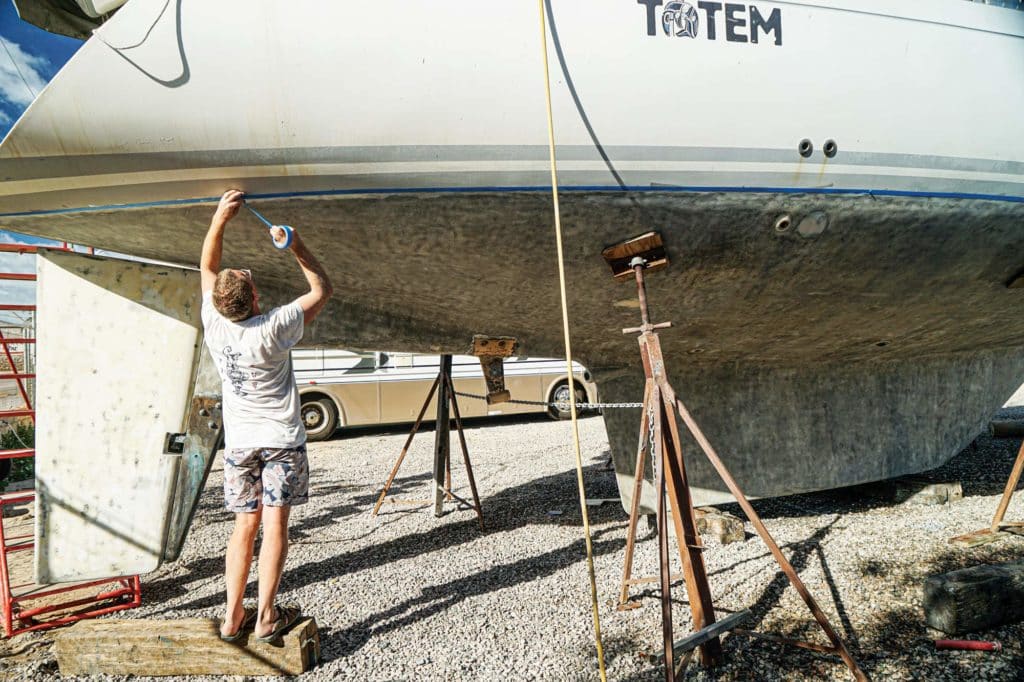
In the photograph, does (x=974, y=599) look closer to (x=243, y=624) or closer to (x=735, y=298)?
(x=735, y=298)

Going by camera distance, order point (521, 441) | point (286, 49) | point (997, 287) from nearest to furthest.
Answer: point (286, 49) < point (997, 287) < point (521, 441)

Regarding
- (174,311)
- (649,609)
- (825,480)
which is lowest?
(649,609)

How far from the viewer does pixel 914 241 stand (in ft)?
9.40

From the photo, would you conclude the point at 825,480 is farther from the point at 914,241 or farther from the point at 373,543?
the point at 373,543

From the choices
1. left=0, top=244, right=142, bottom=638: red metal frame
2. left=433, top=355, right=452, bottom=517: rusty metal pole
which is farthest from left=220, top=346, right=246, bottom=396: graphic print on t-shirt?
left=433, top=355, right=452, bottom=517: rusty metal pole

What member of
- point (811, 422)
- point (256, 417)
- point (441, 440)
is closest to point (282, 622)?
point (256, 417)

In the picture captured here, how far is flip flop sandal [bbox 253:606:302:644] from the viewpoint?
221 centimetres

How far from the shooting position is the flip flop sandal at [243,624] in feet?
7.31

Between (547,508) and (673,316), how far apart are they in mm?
2183

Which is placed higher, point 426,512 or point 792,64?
point 792,64

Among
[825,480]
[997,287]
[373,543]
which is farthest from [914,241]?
[373,543]

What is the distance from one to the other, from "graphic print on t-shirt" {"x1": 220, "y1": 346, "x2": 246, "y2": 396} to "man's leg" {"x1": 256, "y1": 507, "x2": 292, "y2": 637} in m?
0.50

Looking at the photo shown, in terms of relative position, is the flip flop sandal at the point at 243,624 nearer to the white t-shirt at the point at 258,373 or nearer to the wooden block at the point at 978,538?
the white t-shirt at the point at 258,373

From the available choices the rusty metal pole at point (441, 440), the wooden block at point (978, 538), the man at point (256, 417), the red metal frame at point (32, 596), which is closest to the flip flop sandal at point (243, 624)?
the man at point (256, 417)
